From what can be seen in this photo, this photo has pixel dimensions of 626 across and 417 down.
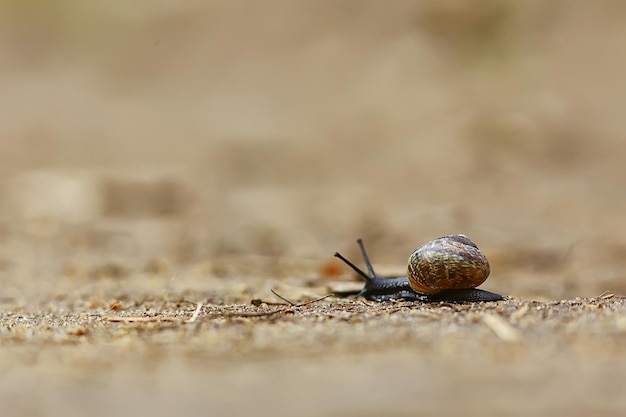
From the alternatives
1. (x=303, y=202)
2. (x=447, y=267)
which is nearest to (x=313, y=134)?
(x=303, y=202)

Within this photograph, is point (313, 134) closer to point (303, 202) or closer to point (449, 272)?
point (303, 202)

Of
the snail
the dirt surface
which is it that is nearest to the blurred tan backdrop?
the dirt surface

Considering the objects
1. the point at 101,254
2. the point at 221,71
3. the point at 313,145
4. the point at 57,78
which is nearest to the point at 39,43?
the point at 57,78

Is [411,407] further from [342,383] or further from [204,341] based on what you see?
[204,341]

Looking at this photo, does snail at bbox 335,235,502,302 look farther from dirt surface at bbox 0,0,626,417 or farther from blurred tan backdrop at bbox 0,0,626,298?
blurred tan backdrop at bbox 0,0,626,298

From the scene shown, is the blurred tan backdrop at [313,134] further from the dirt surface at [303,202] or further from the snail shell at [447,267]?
the snail shell at [447,267]

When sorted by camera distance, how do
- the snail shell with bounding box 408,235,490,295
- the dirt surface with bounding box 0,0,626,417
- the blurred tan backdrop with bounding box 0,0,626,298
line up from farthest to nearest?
the blurred tan backdrop with bounding box 0,0,626,298
the snail shell with bounding box 408,235,490,295
the dirt surface with bounding box 0,0,626,417

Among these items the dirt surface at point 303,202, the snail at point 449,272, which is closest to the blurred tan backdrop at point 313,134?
the dirt surface at point 303,202
